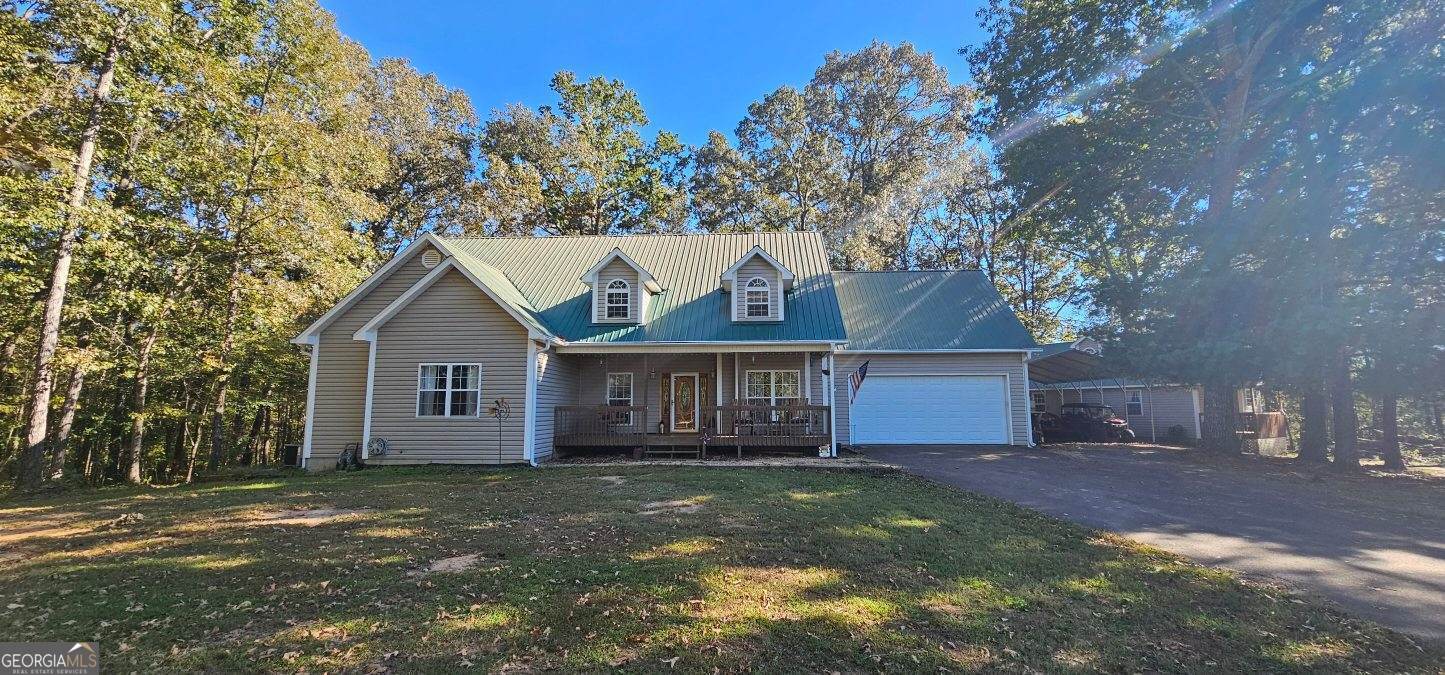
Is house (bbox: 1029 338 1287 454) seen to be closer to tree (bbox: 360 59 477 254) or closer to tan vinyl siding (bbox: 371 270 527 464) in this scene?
tan vinyl siding (bbox: 371 270 527 464)

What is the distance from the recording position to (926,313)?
1844 cm

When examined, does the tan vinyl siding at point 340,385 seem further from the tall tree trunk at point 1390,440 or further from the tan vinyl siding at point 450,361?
the tall tree trunk at point 1390,440

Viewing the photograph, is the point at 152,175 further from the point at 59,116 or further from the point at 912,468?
the point at 912,468

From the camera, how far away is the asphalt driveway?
201 inches

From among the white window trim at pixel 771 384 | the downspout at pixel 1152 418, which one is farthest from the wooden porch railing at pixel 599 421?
the downspout at pixel 1152 418

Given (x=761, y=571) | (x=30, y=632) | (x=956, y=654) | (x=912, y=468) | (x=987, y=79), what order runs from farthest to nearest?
1. (x=987, y=79)
2. (x=912, y=468)
3. (x=761, y=571)
4. (x=30, y=632)
5. (x=956, y=654)

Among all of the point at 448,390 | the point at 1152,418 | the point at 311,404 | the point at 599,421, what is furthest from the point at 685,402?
the point at 1152,418

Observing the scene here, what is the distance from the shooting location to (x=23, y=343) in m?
14.9

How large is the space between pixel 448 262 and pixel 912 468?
1103 cm

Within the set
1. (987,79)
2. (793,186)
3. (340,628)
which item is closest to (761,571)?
(340,628)

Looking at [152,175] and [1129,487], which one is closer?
[1129,487]

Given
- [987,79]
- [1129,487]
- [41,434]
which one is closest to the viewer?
[1129,487]

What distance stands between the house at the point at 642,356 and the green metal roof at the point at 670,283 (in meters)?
0.06

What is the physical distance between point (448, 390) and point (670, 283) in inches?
268
